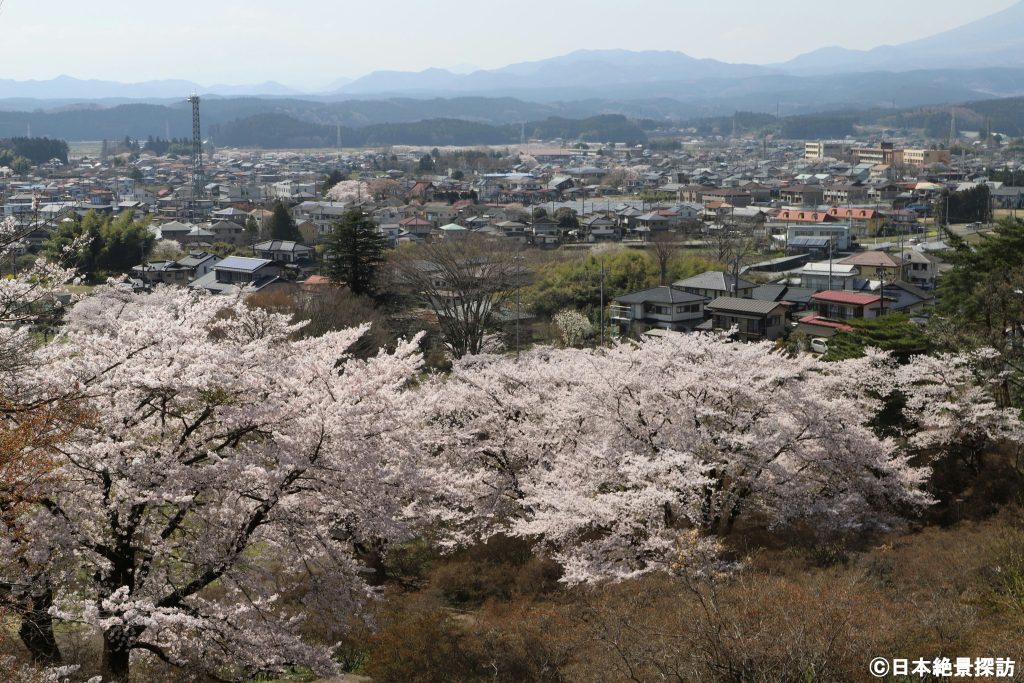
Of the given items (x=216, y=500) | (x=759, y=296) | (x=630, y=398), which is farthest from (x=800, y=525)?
(x=759, y=296)

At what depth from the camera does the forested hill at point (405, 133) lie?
130 m

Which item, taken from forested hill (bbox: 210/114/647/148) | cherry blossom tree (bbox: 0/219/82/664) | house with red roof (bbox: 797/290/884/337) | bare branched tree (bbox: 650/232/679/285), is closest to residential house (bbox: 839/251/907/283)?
bare branched tree (bbox: 650/232/679/285)

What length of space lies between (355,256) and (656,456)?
13034mm

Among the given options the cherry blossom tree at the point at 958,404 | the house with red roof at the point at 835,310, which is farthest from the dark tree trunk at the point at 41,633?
the house with red roof at the point at 835,310

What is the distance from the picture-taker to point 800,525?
9.05 m

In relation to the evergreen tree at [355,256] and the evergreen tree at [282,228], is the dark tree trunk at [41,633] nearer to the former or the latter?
the evergreen tree at [355,256]

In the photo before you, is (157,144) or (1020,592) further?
(157,144)

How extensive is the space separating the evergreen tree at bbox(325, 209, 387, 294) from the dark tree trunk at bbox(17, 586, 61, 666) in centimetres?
1445

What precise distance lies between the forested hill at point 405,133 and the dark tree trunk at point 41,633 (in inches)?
4958

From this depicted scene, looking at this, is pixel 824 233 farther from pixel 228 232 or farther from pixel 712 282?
pixel 228 232

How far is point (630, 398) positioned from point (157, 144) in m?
105

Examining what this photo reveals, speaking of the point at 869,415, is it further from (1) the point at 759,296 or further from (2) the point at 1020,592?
(1) the point at 759,296

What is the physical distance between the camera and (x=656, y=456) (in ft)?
26.8

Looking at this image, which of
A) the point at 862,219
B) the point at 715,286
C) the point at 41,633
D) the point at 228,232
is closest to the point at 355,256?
the point at 715,286
